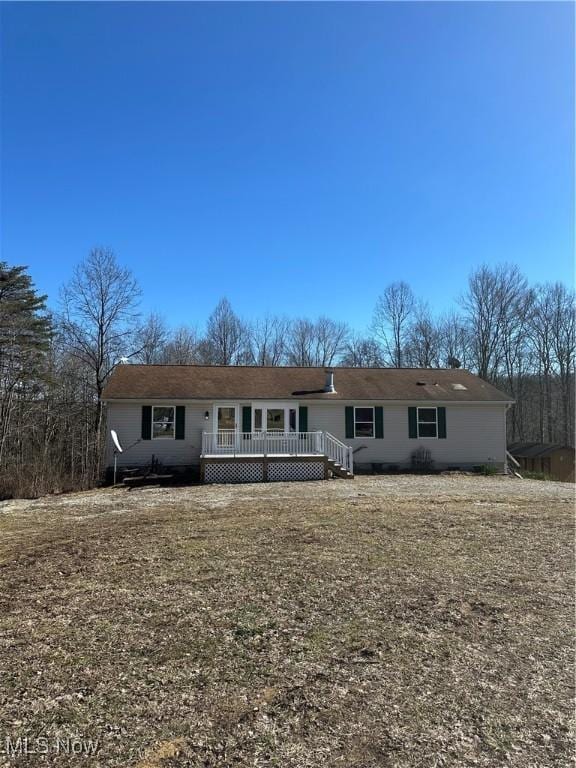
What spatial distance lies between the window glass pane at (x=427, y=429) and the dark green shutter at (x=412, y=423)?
0.74 ft

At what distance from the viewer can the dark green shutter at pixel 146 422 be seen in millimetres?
16750

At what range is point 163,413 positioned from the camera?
17047 millimetres

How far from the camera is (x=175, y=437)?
1692 cm

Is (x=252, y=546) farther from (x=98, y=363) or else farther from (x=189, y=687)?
(x=98, y=363)

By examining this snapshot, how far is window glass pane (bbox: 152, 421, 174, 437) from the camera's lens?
16847mm

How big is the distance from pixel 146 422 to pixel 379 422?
874cm

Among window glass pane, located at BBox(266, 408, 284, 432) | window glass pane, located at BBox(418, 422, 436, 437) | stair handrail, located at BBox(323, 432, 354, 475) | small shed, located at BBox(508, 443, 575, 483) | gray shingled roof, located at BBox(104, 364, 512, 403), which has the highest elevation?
gray shingled roof, located at BBox(104, 364, 512, 403)

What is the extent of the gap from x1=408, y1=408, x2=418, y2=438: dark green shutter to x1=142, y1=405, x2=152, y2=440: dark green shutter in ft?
32.2

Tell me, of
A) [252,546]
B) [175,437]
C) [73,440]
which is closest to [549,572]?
[252,546]

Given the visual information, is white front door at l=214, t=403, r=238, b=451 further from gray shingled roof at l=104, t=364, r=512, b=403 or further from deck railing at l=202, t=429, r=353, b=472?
deck railing at l=202, t=429, r=353, b=472

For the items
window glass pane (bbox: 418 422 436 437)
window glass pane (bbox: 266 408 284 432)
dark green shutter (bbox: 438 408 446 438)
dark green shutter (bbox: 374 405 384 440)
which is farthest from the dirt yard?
dark green shutter (bbox: 438 408 446 438)

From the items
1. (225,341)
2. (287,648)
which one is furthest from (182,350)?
(287,648)

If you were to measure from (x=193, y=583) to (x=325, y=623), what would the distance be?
1637 millimetres

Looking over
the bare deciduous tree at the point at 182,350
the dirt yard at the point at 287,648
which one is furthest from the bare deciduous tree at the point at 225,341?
the dirt yard at the point at 287,648
